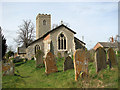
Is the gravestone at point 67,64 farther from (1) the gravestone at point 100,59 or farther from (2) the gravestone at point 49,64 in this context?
(1) the gravestone at point 100,59

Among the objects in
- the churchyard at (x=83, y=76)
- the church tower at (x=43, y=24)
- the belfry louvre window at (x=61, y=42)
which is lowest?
the churchyard at (x=83, y=76)

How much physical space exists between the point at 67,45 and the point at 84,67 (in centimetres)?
1623

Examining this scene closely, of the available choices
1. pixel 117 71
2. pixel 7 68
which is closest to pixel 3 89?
pixel 7 68

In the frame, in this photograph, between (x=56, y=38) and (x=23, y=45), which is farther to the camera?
(x=23, y=45)

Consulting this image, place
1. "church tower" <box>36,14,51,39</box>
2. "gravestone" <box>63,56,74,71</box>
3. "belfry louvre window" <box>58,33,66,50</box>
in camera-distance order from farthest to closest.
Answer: "church tower" <box>36,14,51,39</box>, "belfry louvre window" <box>58,33,66,50</box>, "gravestone" <box>63,56,74,71</box>

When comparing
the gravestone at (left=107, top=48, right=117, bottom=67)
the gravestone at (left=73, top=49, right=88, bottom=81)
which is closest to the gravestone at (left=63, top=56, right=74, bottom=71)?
the gravestone at (left=73, top=49, right=88, bottom=81)

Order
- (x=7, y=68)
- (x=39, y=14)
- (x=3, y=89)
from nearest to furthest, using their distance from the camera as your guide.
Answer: (x=3, y=89) < (x=7, y=68) < (x=39, y=14)

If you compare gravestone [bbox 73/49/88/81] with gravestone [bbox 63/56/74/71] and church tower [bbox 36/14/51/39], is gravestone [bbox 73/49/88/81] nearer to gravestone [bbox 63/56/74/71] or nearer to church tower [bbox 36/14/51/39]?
gravestone [bbox 63/56/74/71]

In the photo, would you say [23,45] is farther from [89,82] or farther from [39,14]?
[89,82]

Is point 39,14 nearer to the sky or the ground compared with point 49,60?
nearer to the sky

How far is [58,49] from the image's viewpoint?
2402 cm

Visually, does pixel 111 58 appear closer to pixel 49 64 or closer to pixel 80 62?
pixel 80 62

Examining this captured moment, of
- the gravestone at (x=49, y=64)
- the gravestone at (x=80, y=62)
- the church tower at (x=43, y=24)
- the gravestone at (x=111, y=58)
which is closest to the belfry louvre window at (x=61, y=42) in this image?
the church tower at (x=43, y=24)

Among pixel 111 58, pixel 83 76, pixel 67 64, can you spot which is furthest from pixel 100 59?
pixel 67 64
